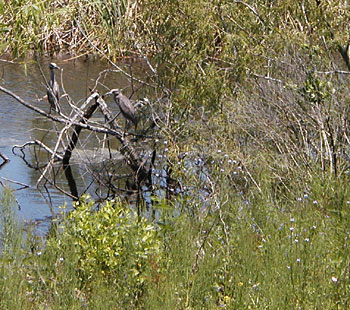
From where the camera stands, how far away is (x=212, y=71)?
353 inches

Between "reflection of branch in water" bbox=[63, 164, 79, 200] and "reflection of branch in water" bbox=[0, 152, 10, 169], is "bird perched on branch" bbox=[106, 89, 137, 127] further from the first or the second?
"reflection of branch in water" bbox=[0, 152, 10, 169]

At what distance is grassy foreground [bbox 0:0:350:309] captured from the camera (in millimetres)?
4332

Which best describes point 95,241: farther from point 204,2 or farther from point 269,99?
point 204,2

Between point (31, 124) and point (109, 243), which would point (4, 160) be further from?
point (109, 243)

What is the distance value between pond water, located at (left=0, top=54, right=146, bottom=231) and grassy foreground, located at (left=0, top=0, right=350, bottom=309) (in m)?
1.58

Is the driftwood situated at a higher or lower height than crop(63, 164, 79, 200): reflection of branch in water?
higher

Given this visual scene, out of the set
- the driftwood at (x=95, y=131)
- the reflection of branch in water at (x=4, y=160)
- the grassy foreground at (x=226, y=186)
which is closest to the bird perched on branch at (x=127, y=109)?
the driftwood at (x=95, y=131)

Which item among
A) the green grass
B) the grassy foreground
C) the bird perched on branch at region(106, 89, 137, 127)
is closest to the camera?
the green grass

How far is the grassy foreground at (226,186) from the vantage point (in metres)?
4.33

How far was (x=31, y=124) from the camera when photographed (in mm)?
12688

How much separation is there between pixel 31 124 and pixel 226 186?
709 centimetres

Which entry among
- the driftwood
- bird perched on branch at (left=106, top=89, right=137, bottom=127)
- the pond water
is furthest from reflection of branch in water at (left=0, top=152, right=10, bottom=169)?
bird perched on branch at (left=106, top=89, right=137, bottom=127)

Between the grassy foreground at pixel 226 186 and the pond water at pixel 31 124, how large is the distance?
1.58 m

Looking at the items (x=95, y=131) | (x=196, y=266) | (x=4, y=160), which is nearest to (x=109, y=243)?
(x=196, y=266)
